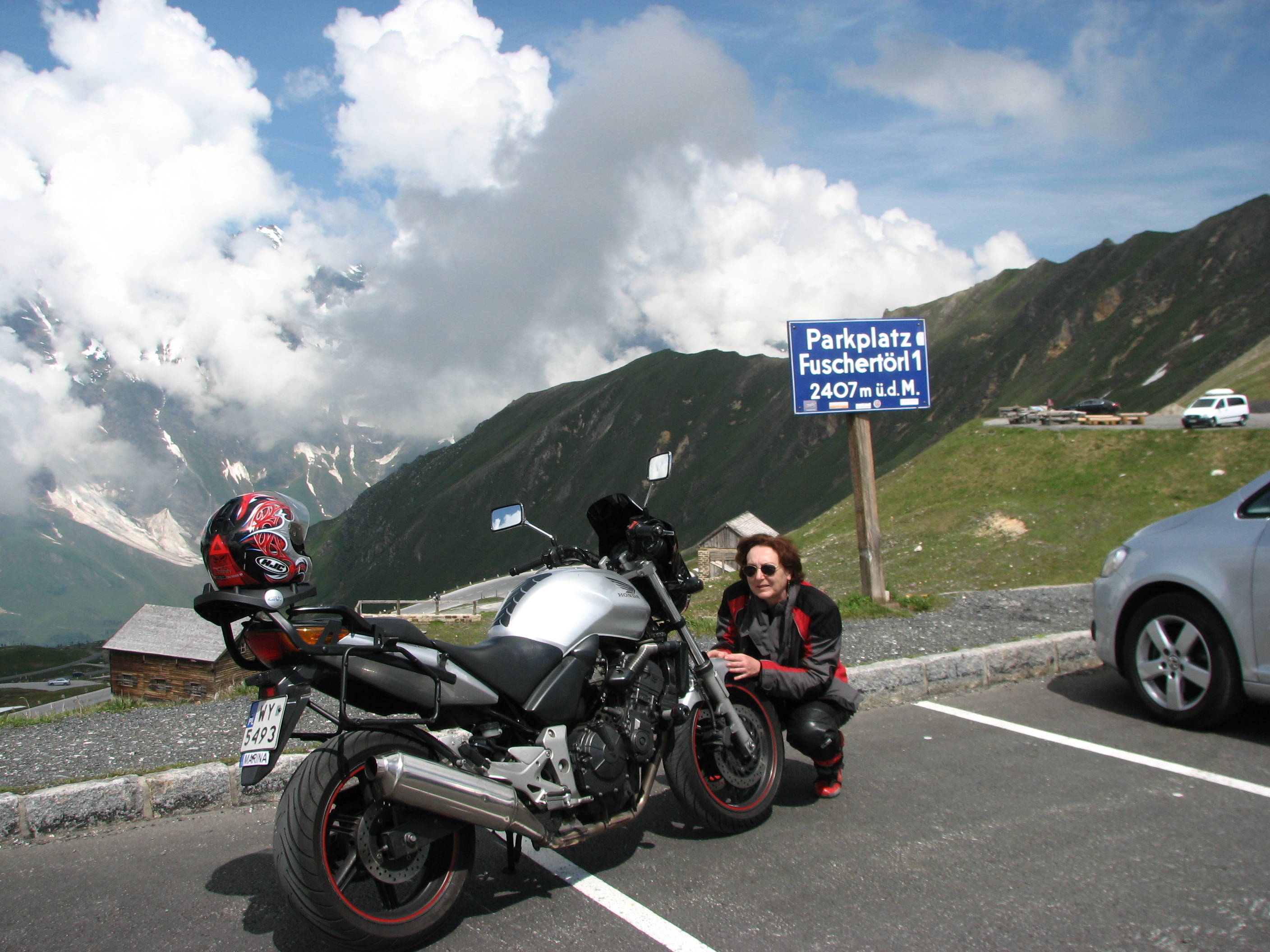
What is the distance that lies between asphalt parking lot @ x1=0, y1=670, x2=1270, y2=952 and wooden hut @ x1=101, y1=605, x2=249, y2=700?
30.3m

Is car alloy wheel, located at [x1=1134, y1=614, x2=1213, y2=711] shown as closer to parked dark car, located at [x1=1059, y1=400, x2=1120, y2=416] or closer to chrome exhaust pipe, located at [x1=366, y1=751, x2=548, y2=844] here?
chrome exhaust pipe, located at [x1=366, y1=751, x2=548, y2=844]

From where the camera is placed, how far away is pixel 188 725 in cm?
643

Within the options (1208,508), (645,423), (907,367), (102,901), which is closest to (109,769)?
(102,901)

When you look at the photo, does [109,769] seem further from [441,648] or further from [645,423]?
[645,423]

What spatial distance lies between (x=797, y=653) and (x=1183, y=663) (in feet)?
9.79

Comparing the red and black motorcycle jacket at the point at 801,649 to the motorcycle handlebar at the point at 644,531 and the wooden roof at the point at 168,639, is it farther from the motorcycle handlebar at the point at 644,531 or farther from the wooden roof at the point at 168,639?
the wooden roof at the point at 168,639

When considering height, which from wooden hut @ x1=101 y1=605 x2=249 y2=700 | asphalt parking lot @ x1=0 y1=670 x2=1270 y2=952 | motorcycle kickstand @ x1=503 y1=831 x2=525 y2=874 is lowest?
wooden hut @ x1=101 y1=605 x2=249 y2=700

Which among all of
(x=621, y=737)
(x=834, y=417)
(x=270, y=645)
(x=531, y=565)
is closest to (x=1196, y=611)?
(x=621, y=737)

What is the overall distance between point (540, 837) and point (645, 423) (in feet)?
582

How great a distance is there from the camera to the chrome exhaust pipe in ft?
10.8

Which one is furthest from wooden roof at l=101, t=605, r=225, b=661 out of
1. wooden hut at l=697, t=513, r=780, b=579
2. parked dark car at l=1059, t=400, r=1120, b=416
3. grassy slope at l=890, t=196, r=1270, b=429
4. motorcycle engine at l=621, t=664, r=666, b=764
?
grassy slope at l=890, t=196, r=1270, b=429

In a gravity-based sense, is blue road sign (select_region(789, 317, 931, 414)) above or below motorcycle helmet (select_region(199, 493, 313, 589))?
above

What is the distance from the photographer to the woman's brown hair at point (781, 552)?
5062mm

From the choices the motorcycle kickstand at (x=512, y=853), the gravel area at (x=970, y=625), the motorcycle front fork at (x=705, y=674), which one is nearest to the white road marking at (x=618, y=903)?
the motorcycle kickstand at (x=512, y=853)
